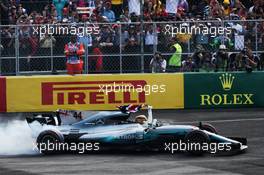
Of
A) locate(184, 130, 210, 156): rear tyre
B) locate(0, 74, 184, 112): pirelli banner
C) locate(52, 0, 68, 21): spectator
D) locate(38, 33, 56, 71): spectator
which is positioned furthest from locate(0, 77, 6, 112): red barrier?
locate(184, 130, 210, 156): rear tyre

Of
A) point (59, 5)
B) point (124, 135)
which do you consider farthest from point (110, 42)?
point (124, 135)

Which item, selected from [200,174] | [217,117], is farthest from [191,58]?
[200,174]

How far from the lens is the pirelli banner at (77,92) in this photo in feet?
68.6

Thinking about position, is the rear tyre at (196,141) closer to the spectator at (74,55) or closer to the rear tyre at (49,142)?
the rear tyre at (49,142)

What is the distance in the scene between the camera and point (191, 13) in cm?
2408

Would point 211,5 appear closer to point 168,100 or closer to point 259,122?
point 168,100

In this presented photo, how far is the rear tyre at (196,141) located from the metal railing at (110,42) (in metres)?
7.54

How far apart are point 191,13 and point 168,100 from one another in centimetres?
405

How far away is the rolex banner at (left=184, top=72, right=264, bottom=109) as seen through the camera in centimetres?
2130

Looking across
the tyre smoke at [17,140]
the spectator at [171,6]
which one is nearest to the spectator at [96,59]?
the spectator at [171,6]

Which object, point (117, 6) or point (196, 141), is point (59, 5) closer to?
point (117, 6)

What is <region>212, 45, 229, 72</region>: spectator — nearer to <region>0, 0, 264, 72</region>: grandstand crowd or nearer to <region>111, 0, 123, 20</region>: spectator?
<region>0, 0, 264, 72</region>: grandstand crowd

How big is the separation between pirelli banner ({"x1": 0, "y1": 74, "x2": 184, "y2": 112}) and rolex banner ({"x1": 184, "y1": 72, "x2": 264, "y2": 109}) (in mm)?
1021

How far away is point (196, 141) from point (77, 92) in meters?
7.93
